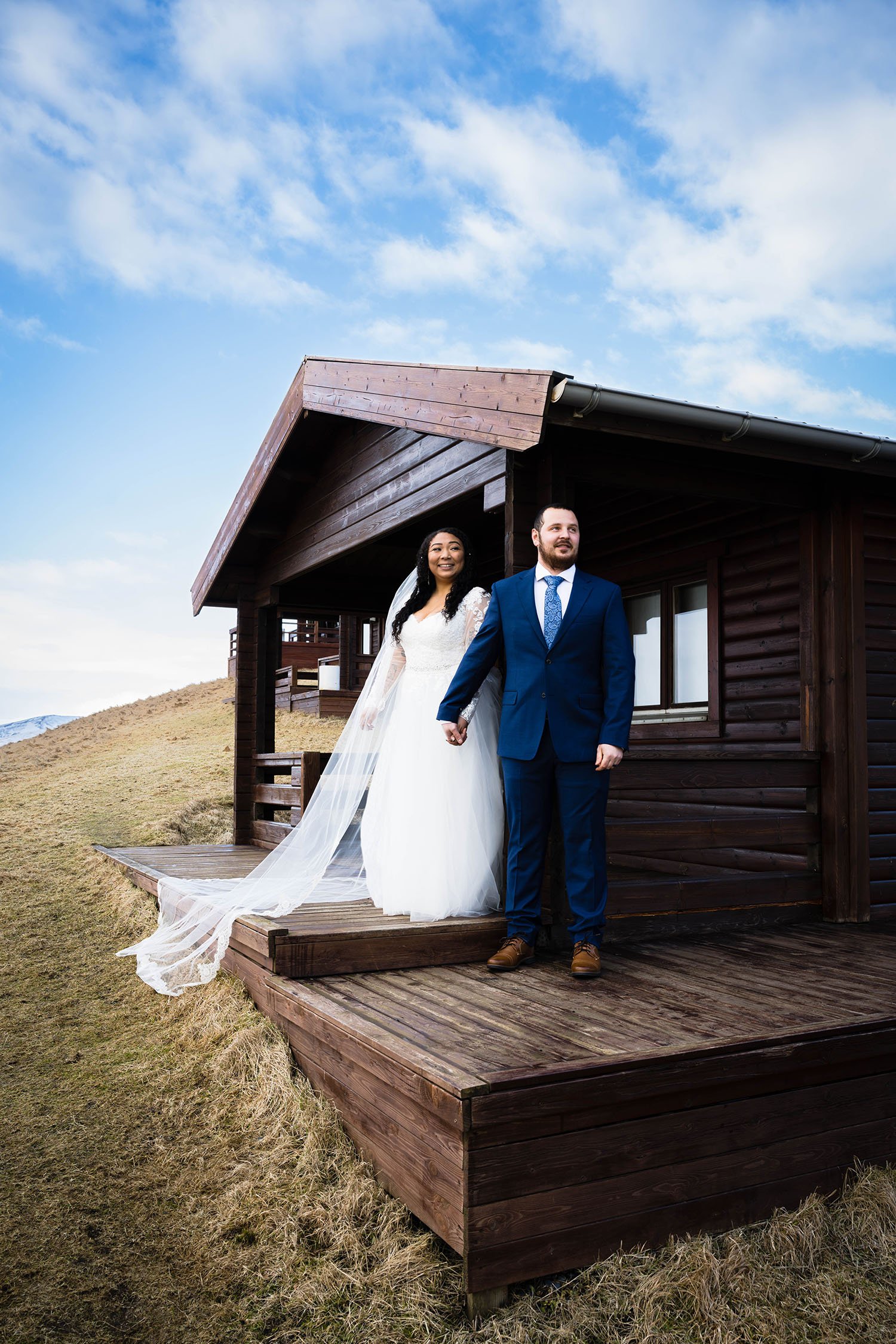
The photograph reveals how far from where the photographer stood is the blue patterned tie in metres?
3.77

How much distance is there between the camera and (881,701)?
545 centimetres

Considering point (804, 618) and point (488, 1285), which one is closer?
point (488, 1285)

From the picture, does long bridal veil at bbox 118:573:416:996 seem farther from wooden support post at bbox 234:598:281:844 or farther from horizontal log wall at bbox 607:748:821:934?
wooden support post at bbox 234:598:281:844

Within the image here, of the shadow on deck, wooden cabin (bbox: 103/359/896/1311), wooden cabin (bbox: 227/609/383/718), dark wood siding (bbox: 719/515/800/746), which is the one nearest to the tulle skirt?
wooden cabin (bbox: 103/359/896/1311)

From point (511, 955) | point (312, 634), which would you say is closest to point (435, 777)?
point (511, 955)

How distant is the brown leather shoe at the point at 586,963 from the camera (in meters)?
3.55

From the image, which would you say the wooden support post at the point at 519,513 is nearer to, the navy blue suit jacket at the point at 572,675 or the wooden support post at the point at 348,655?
the navy blue suit jacket at the point at 572,675

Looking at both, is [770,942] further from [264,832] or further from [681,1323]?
[264,832]

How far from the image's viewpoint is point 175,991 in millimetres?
4453

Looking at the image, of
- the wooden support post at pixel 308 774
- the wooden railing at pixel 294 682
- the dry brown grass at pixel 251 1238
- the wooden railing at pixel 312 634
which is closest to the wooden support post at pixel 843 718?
the dry brown grass at pixel 251 1238

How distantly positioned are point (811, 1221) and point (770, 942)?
1.94 metres

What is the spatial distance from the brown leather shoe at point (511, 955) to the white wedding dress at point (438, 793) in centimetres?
42

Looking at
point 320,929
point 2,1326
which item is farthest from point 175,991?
point 2,1326

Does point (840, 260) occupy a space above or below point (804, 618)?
above
